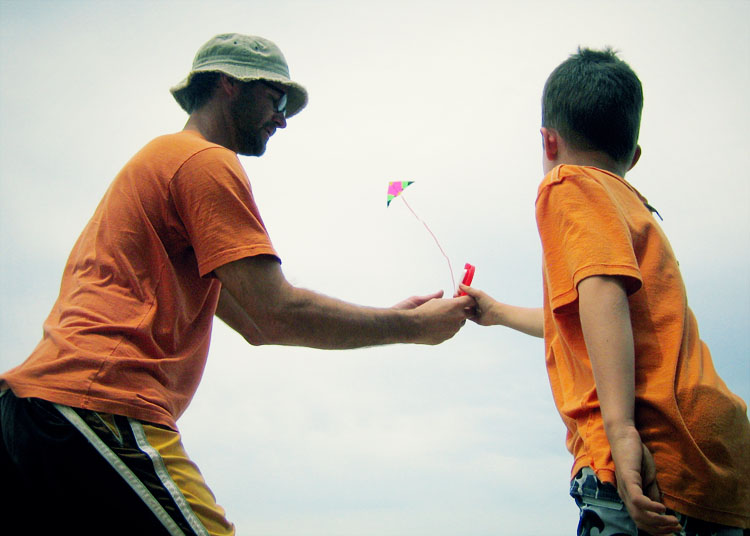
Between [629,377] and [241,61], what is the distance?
2.24 meters

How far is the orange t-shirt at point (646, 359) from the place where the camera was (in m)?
2.23

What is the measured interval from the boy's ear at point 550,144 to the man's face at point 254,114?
1.32 metres

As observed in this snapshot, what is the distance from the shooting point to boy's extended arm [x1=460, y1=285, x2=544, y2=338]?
11.1 ft

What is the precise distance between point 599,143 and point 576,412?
3.56 ft

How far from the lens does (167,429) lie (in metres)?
2.39

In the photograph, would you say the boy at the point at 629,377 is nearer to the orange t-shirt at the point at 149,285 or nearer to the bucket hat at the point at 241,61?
the orange t-shirt at the point at 149,285

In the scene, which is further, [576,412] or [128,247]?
[128,247]

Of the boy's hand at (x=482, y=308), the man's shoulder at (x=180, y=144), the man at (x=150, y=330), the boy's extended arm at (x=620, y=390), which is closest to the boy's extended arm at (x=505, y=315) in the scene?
the boy's hand at (x=482, y=308)

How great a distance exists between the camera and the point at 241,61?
3344mm

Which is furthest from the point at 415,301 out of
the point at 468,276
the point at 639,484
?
the point at 639,484

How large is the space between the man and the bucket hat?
0.02 m

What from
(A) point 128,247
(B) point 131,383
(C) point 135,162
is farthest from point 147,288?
(C) point 135,162

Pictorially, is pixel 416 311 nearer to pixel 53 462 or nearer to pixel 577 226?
pixel 577 226

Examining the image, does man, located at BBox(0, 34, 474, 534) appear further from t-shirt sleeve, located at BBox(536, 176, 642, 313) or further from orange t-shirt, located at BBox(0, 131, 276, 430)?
t-shirt sleeve, located at BBox(536, 176, 642, 313)
